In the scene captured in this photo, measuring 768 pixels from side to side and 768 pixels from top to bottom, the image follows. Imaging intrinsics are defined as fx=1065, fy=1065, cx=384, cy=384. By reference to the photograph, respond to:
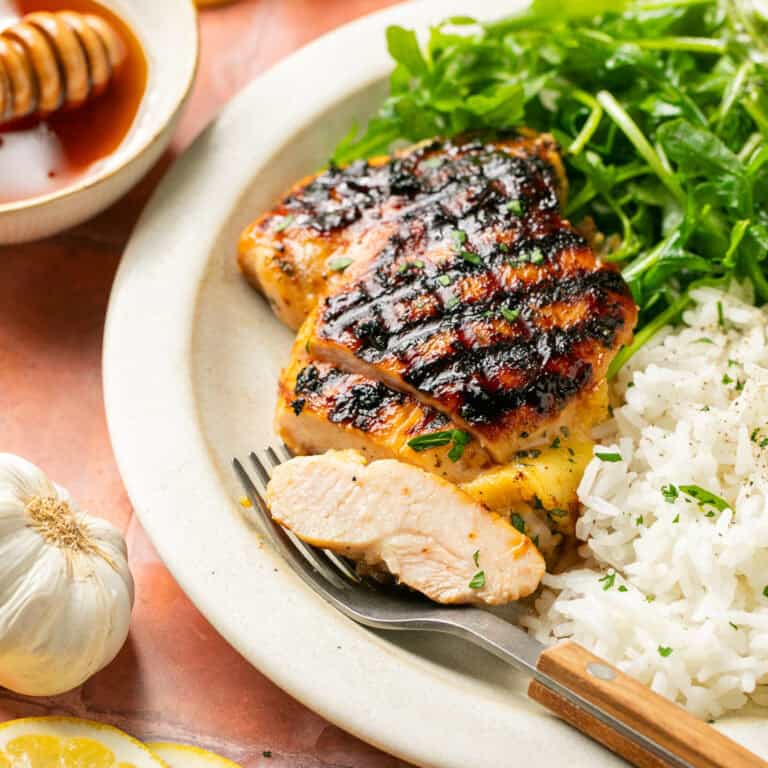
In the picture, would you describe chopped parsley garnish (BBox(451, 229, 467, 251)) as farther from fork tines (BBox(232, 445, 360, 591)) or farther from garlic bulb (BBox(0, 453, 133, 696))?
garlic bulb (BBox(0, 453, 133, 696))

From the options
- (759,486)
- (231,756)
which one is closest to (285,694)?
(231,756)

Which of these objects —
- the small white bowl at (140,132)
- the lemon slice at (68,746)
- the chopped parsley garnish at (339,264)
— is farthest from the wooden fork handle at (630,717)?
the small white bowl at (140,132)

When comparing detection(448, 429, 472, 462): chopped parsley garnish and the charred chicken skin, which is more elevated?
the charred chicken skin

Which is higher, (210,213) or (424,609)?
(210,213)

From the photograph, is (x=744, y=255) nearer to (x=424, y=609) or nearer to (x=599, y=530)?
(x=599, y=530)

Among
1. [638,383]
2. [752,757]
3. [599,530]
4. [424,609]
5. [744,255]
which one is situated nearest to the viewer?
[752,757]

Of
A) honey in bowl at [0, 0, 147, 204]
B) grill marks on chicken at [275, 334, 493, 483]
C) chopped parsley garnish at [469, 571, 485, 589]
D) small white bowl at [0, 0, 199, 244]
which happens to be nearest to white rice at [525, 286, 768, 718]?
chopped parsley garnish at [469, 571, 485, 589]

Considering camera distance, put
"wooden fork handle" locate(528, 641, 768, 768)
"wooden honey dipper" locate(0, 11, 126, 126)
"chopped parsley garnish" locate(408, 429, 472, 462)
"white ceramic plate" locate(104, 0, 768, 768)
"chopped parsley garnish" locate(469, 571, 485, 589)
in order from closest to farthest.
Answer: "wooden fork handle" locate(528, 641, 768, 768), "white ceramic plate" locate(104, 0, 768, 768), "chopped parsley garnish" locate(469, 571, 485, 589), "chopped parsley garnish" locate(408, 429, 472, 462), "wooden honey dipper" locate(0, 11, 126, 126)

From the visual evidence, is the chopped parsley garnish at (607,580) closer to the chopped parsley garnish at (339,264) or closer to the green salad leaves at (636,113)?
the green salad leaves at (636,113)

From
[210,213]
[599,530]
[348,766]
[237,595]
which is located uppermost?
[210,213]
